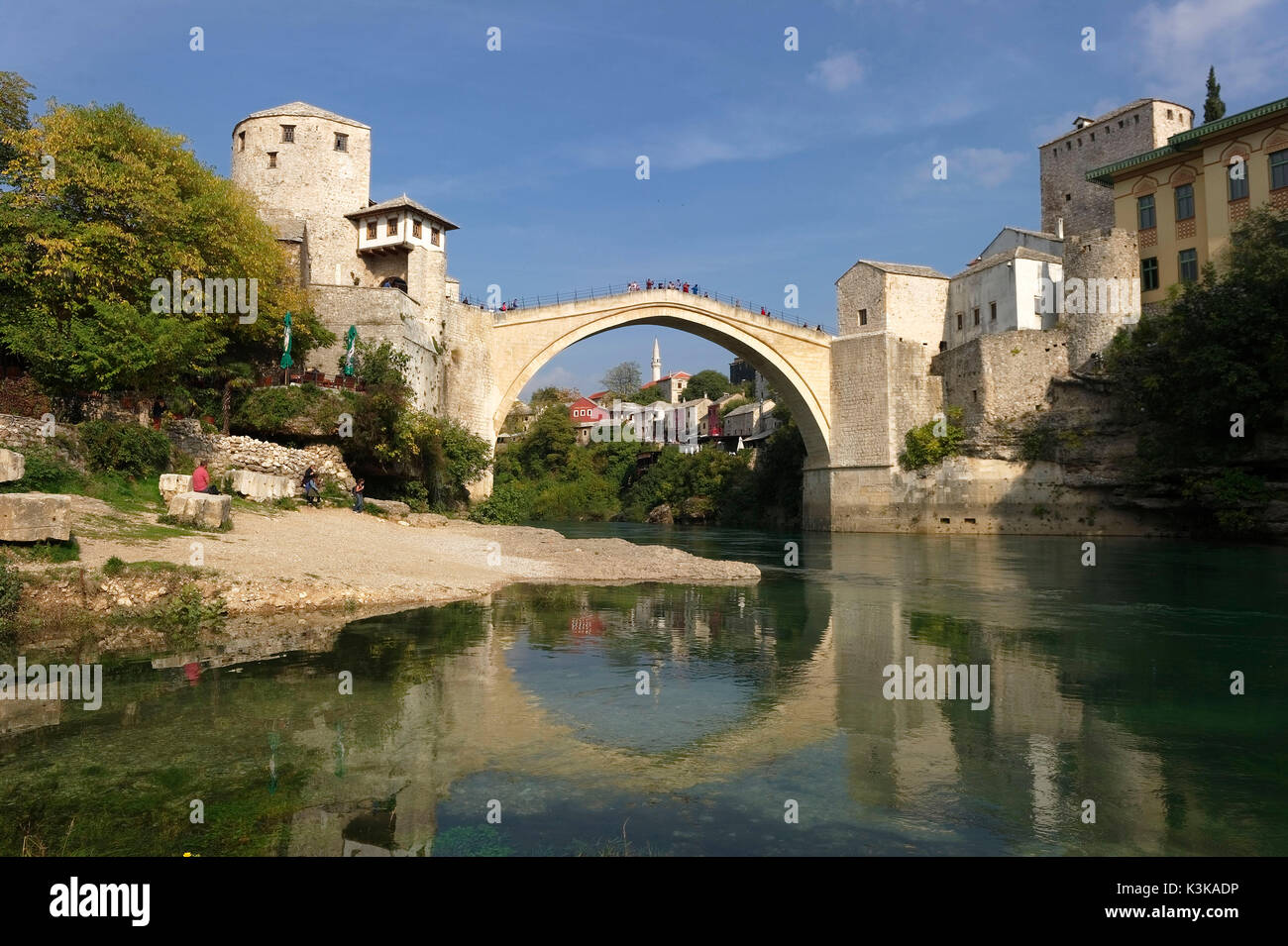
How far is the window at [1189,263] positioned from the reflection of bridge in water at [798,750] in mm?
31160

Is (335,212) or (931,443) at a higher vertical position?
(335,212)

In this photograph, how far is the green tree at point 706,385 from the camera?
3794 inches

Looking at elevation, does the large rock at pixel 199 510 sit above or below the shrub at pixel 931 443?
below

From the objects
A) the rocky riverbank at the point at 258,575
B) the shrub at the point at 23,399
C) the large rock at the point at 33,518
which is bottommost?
the rocky riverbank at the point at 258,575

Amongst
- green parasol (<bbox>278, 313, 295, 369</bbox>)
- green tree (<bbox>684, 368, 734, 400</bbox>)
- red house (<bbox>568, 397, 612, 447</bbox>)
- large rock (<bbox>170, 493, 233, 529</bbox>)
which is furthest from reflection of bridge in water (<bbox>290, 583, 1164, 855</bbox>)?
green tree (<bbox>684, 368, 734, 400</bbox>)

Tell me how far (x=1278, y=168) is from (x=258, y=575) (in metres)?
35.0

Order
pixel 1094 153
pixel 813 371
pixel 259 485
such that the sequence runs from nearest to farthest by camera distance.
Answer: pixel 259 485
pixel 813 371
pixel 1094 153

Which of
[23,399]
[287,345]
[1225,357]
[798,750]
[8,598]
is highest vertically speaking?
[287,345]

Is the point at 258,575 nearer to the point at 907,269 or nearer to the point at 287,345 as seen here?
the point at 287,345

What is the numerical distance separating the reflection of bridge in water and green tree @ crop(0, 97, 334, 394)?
1120 cm

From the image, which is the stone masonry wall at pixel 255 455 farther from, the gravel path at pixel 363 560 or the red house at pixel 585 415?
the red house at pixel 585 415

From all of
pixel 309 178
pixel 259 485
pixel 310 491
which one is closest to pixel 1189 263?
pixel 310 491

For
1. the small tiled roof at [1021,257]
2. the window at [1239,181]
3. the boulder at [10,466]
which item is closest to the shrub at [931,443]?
the small tiled roof at [1021,257]

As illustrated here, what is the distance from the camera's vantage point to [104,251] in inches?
709
